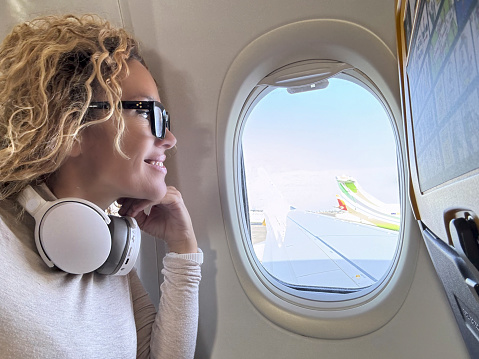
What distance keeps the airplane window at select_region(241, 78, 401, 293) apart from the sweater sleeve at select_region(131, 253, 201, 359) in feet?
1.57

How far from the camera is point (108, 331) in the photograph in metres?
1.18

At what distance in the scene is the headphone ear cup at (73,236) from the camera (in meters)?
1.06

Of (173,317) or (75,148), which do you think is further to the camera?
(173,317)

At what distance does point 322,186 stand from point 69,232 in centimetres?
113

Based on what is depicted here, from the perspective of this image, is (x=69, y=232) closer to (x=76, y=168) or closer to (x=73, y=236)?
(x=73, y=236)

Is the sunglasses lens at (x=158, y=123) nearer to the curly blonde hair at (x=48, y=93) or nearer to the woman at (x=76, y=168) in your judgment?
the woman at (x=76, y=168)

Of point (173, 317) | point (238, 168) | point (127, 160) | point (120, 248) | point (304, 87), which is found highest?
point (304, 87)

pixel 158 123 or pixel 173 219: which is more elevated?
pixel 158 123

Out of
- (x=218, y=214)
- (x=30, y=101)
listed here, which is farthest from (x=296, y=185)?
(x=30, y=101)

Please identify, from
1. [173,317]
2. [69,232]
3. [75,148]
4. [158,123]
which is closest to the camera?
[69,232]

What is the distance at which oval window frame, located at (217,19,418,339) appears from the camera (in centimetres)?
143

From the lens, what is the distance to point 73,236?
3.52ft

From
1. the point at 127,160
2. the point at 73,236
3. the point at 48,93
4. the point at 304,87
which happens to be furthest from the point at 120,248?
the point at 304,87

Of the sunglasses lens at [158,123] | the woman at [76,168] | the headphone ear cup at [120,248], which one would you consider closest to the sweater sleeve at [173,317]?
the woman at [76,168]
